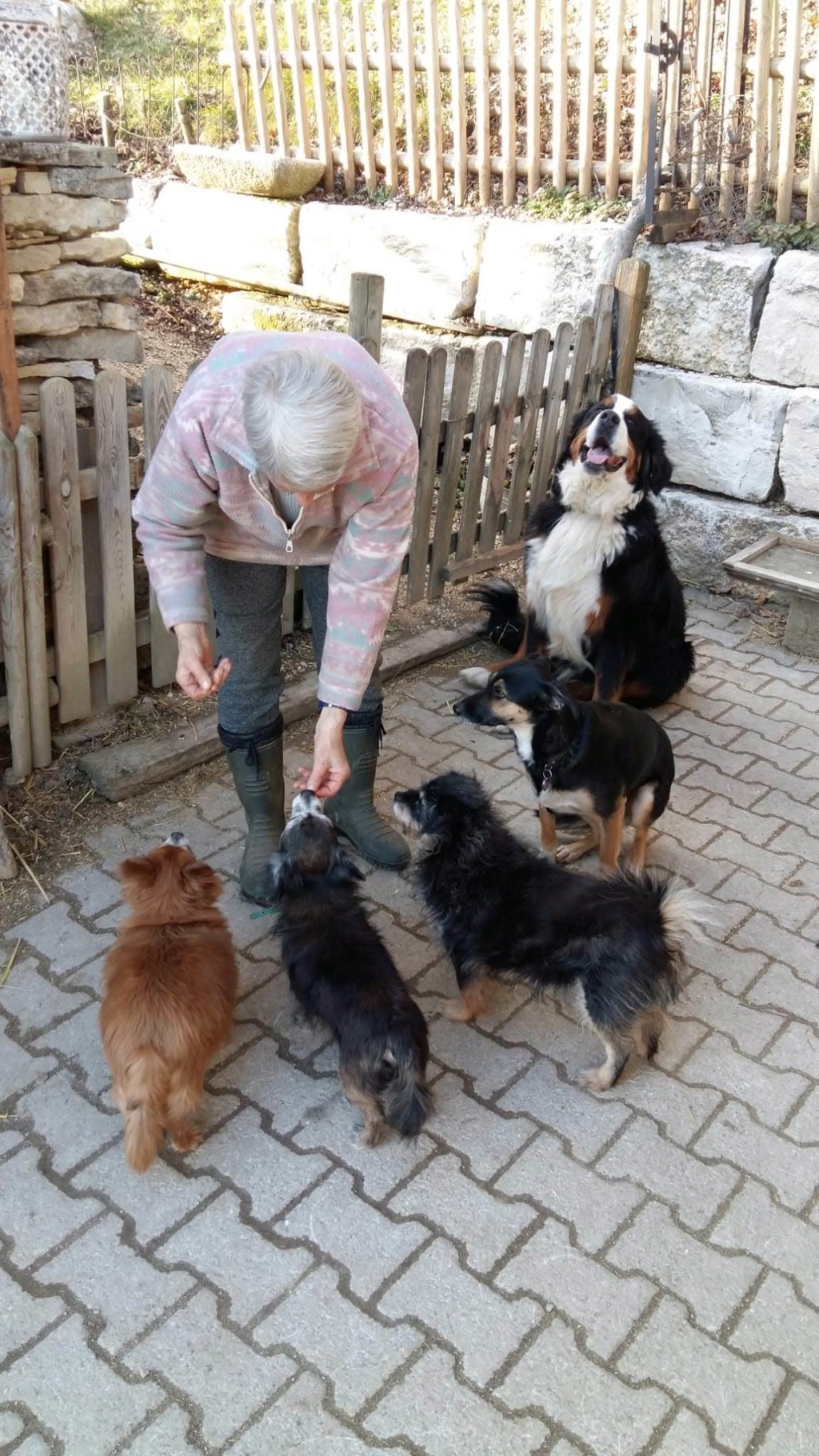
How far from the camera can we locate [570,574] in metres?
4.69

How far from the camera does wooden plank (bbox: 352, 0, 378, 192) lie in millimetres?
7125

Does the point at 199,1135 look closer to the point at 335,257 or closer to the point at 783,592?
the point at 783,592

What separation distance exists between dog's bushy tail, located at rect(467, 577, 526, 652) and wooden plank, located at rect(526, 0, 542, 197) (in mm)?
2900

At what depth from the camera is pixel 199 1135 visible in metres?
2.76

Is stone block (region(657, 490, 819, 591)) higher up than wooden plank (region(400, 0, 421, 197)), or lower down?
lower down

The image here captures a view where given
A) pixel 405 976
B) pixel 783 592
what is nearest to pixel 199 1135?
pixel 405 976

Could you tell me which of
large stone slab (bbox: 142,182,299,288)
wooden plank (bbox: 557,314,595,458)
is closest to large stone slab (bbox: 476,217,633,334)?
wooden plank (bbox: 557,314,595,458)

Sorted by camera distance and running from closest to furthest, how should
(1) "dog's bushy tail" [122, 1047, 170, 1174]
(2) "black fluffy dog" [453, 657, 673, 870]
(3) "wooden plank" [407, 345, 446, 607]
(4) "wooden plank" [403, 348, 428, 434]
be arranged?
(1) "dog's bushy tail" [122, 1047, 170, 1174], (2) "black fluffy dog" [453, 657, 673, 870], (4) "wooden plank" [403, 348, 428, 434], (3) "wooden plank" [407, 345, 446, 607]

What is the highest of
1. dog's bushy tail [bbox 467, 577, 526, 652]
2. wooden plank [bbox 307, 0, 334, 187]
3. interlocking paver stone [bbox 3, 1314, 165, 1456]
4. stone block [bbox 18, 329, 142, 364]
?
wooden plank [bbox 307, 0, 334, 187]

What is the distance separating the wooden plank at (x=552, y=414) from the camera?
5.85 meters

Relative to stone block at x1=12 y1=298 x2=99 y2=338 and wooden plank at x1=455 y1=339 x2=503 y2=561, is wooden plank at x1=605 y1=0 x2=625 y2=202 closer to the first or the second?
wooden plank at x1=455 y1=339 x2=503 y2=561

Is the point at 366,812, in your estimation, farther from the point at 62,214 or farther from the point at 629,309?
the point at 629,309

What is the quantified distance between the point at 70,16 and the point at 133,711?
8.83 ft

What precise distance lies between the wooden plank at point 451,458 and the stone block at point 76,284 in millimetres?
1550
